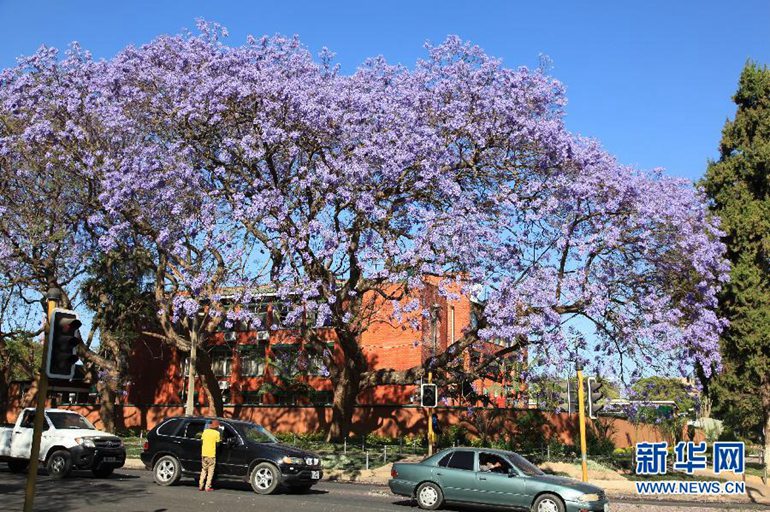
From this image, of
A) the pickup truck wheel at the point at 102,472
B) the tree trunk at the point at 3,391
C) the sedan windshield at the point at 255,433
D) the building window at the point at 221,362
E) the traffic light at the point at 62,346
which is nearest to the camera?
the traffic light at the point at 62,346

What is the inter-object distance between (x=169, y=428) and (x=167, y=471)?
1.06 metres

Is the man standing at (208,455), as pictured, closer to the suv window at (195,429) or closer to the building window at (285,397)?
the suv window at (195,429)

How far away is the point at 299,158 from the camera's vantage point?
25984 mm

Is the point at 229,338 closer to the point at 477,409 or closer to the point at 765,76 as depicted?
the point at 477,409

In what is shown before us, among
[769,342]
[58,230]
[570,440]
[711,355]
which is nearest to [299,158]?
[58,230]

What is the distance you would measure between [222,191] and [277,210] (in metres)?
2.48

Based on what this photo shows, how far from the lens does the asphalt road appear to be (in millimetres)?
14125

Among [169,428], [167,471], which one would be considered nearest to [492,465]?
[167,471]

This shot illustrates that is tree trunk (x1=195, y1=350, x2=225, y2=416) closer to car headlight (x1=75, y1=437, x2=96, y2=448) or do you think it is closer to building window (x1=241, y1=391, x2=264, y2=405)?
building window (x1=241, y1=391, x2=264, y2=405)

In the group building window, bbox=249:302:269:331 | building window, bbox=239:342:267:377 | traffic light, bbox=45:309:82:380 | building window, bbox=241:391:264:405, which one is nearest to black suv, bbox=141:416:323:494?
building window, bbox=249:302:269:331

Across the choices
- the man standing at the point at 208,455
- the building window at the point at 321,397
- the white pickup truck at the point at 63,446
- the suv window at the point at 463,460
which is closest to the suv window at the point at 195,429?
the man standing at the point at 208,455

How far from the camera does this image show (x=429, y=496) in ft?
52.5

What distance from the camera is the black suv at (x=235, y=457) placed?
1716 cm

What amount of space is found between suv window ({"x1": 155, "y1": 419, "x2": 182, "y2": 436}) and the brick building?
1792cm
